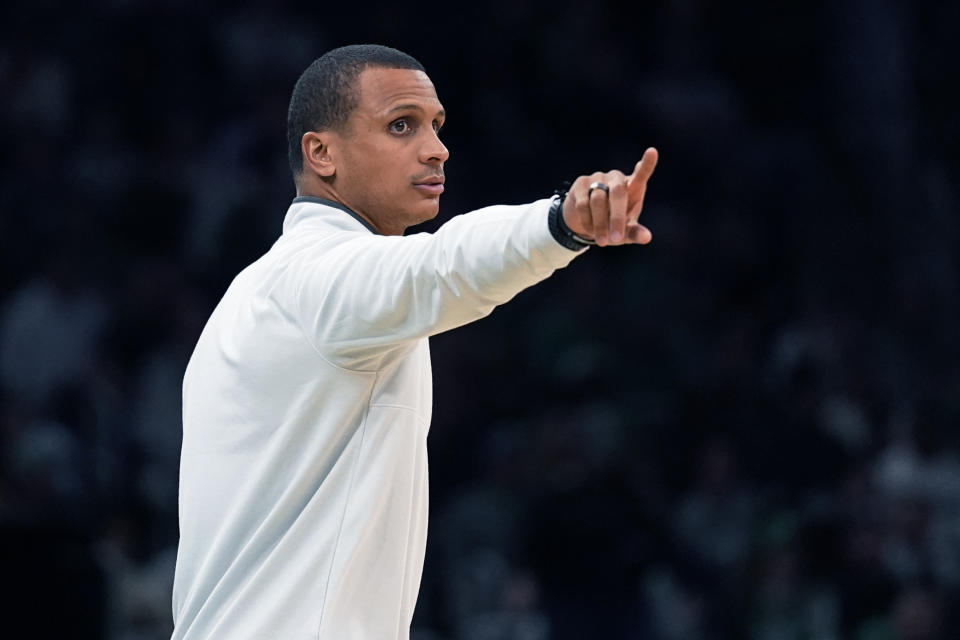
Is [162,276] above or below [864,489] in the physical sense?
above

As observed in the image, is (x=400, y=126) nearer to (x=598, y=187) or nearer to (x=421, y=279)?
(x=421, y=279)

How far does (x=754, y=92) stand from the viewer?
8.01 m

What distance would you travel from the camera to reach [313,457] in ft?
8.70

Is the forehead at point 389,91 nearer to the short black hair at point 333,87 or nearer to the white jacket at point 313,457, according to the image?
the short black hair at point 333,87

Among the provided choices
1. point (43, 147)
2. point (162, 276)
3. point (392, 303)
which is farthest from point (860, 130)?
point (392, 303)

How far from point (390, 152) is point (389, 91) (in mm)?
117

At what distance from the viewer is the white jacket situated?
2555 millimetres

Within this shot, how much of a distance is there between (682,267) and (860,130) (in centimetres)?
113

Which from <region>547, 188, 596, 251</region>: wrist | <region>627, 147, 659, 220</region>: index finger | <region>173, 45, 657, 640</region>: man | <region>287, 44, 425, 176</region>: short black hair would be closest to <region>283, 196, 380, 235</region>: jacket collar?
<region>173, 45, 657, 640</region>: man

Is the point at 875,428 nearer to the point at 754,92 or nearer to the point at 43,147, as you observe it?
the point at 754,92

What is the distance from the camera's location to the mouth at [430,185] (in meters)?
2.92

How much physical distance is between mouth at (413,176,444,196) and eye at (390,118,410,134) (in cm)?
10

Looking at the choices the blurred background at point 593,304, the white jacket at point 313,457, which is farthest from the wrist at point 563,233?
the blurred background at point 593,304

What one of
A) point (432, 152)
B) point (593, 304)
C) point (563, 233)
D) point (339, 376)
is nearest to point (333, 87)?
point (432, 152)
